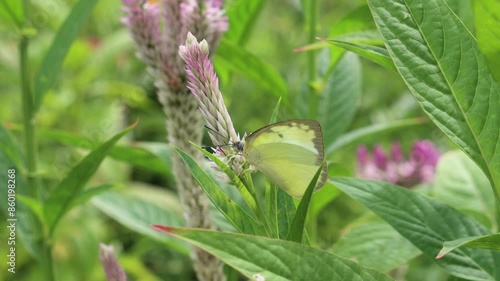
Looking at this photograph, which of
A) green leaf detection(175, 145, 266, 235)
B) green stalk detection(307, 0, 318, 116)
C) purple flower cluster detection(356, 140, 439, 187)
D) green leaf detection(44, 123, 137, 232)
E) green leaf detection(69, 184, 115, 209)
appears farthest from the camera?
purple flower cluster detection(356, 140, 439, 187)

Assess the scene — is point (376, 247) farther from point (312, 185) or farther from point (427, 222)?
point (312, 185)

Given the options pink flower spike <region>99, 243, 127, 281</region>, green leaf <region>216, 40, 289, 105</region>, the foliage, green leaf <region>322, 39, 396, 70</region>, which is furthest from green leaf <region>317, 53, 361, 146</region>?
pink flower spike <region>99, 243, 127, 281</region>

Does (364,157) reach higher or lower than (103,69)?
lower

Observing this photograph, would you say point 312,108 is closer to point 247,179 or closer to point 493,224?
point 493,224

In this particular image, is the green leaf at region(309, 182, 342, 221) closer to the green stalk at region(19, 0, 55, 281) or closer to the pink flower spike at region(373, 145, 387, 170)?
the pink flower spike at region(373, 145, 387, 170)

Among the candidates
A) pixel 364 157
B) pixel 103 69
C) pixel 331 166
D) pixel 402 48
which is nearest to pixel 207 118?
pixel 402 48

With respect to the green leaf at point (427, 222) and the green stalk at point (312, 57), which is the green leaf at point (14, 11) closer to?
the green stalk at point (312, 57)

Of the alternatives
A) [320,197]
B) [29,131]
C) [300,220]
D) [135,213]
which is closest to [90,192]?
[29,131]
